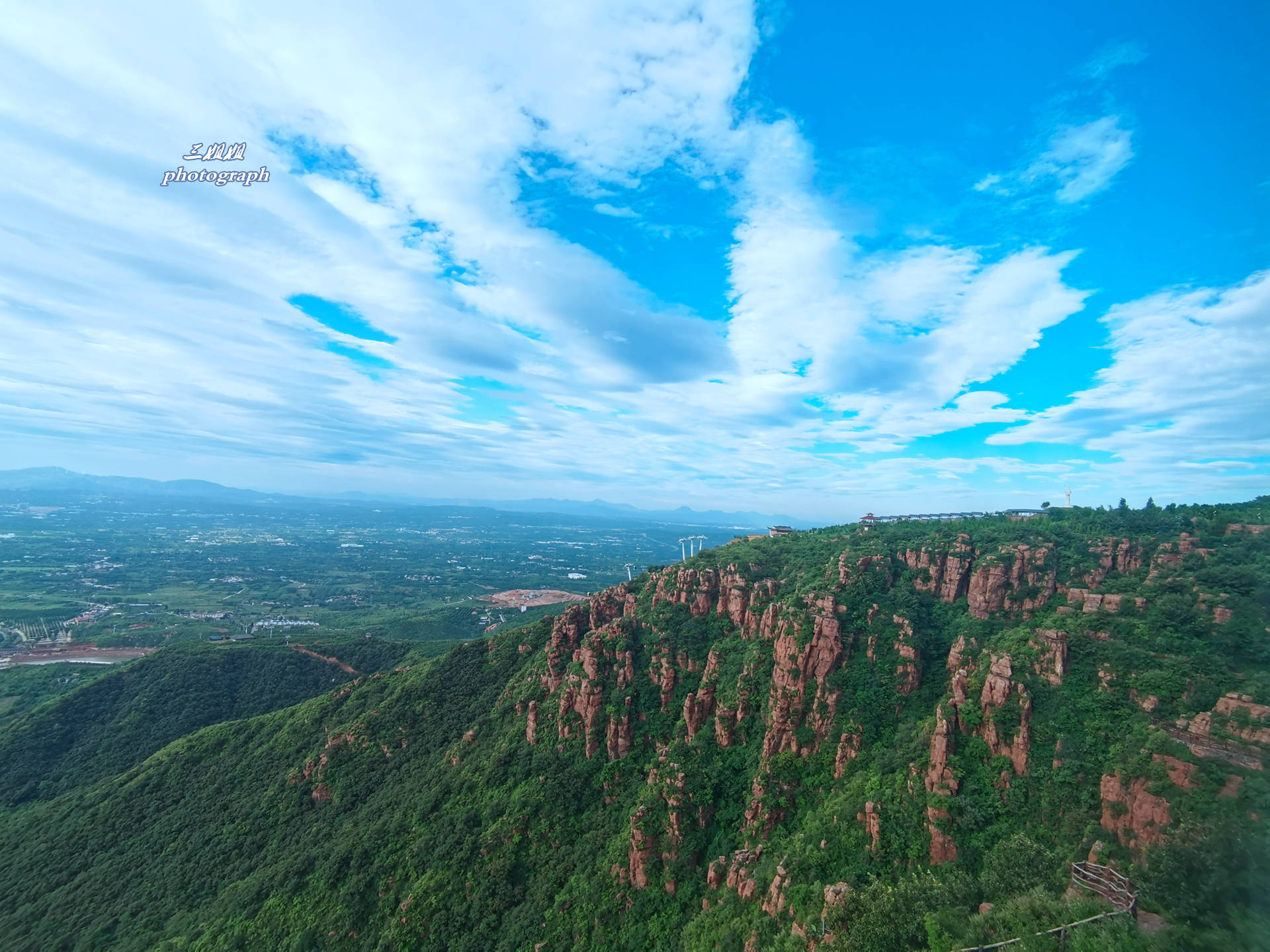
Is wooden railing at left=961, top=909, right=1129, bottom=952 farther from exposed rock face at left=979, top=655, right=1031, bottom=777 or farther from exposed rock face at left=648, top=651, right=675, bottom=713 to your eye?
exposed rock face at left=648, top=651, right=675, bottom=713

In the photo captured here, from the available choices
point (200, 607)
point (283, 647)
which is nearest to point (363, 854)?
point (283, 647)

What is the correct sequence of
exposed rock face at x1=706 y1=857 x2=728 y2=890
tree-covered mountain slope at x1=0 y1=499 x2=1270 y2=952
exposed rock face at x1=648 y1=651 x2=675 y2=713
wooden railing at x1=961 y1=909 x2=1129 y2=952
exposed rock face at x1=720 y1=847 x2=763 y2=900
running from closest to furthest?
wooden railing at x1=961 y1=909 x2=1129 y2=952
tree-covered mountain slope at x1=0 y1=499 x2=1270 y2=952
exposed rock face at x1=720 y1=847 x2=763 y2=900
exposed rock face at x1=706 y1=857 x2=728 y2=890
exposed rock face at x1=648 y1=651 x2=675 y2=713

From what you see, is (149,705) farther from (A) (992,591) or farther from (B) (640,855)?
(A) (992,591)

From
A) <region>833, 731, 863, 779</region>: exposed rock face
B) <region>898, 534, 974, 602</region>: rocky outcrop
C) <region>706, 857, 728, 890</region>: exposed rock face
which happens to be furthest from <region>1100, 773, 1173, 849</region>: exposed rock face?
<region>706, 857, 728, 890</region>: exposed rock face

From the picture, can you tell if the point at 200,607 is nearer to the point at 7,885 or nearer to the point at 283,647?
the point at 283,647

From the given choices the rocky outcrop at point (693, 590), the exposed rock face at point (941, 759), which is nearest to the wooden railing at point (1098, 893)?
the exposed rock face at point (941, 759)

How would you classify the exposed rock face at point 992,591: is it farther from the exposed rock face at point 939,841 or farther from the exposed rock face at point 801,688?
the exposed rock face at point 939,841

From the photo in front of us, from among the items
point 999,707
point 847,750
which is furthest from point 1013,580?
point 847,750
